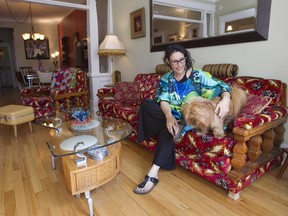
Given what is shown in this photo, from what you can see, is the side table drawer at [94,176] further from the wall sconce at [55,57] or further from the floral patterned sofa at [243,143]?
the wall sconce at [55,57]

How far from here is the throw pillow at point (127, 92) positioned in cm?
280

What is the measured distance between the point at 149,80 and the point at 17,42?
7.33 metres

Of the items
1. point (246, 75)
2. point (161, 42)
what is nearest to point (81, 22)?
point (161, 42)

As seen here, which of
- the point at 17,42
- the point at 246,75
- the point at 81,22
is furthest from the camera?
the point at 17,42

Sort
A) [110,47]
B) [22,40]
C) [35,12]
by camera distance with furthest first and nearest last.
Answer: [22,40]
[35,12]
[110,47]

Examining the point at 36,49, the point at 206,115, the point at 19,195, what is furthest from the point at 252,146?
the point at 36,49

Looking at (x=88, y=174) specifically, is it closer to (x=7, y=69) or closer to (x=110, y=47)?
(x=110, y=47)

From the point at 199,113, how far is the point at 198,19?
154 cm

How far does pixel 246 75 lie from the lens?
207 cm

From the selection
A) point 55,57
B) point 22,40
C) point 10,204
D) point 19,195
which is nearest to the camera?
point 10,204

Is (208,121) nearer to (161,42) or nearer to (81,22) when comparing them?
(161,42)

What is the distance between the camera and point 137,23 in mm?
3363

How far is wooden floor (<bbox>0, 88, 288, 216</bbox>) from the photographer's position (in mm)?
1363

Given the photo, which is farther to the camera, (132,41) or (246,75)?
(132,41)
